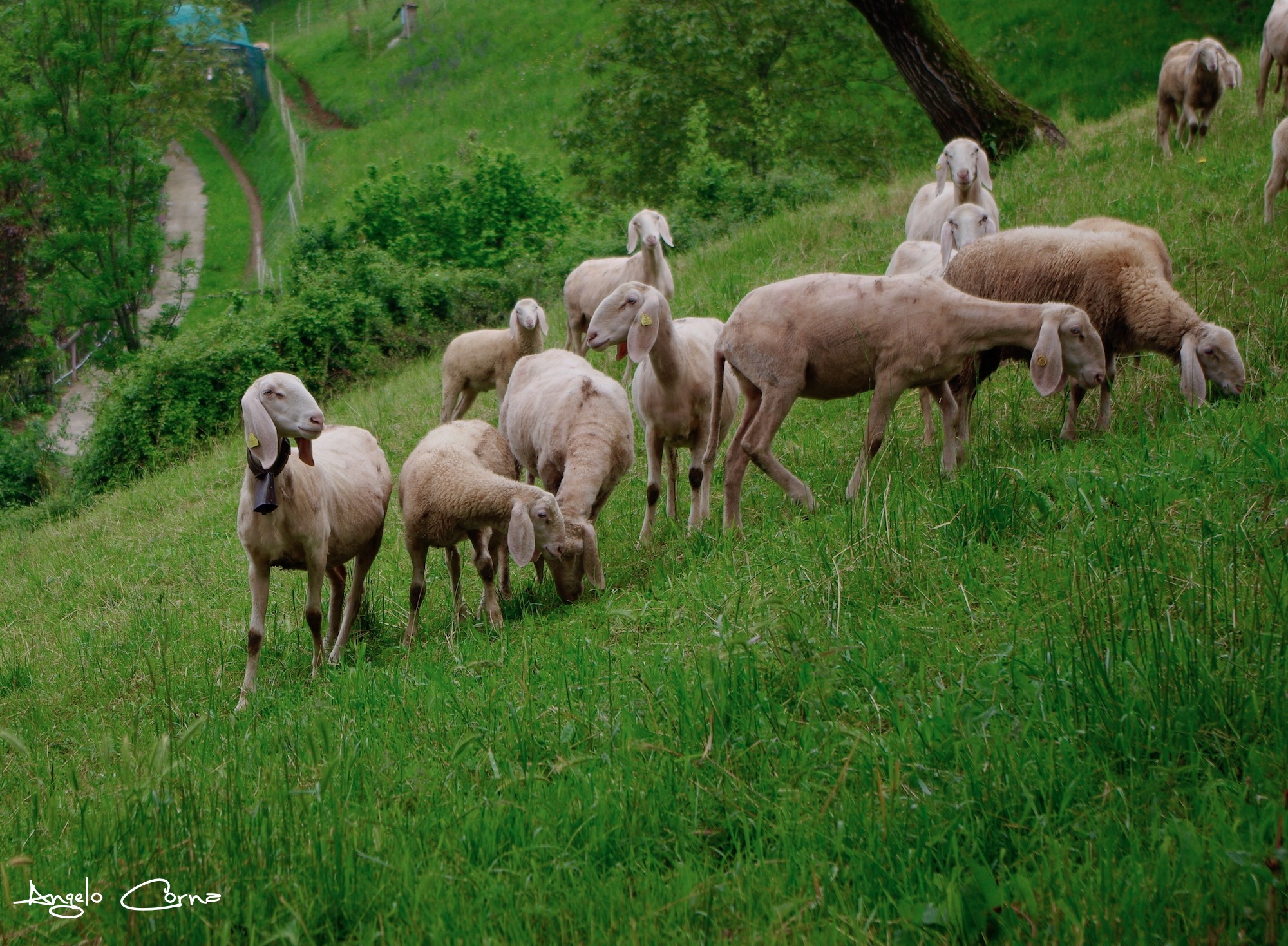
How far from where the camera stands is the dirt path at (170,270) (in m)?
26.4

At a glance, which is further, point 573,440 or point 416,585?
point 573,440

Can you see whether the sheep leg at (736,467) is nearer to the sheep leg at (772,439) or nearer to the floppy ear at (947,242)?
the sheep leg at (772,439)

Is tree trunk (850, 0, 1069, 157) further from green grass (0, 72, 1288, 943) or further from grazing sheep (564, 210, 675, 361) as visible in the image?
green grass (0, 72, 1288, 943)

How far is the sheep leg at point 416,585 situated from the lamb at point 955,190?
546cm

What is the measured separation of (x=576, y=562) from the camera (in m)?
6.40

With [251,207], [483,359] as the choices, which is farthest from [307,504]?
[251,207]

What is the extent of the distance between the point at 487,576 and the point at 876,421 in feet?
8.05

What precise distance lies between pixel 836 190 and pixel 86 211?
20.3 meters

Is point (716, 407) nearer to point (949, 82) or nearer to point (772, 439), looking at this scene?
point (772, 439)

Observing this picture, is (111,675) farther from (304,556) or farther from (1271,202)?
(1271,202)

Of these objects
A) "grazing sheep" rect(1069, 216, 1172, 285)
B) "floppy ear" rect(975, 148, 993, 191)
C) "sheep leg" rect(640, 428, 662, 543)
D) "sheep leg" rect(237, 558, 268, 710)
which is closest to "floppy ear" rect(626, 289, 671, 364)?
"sheep leg" rect(640, 428, 662, 543)

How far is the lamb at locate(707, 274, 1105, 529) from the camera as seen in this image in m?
6.27

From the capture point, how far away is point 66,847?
3367 mm

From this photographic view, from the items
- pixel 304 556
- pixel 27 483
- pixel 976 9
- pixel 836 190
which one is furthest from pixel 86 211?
pixel 304 556
